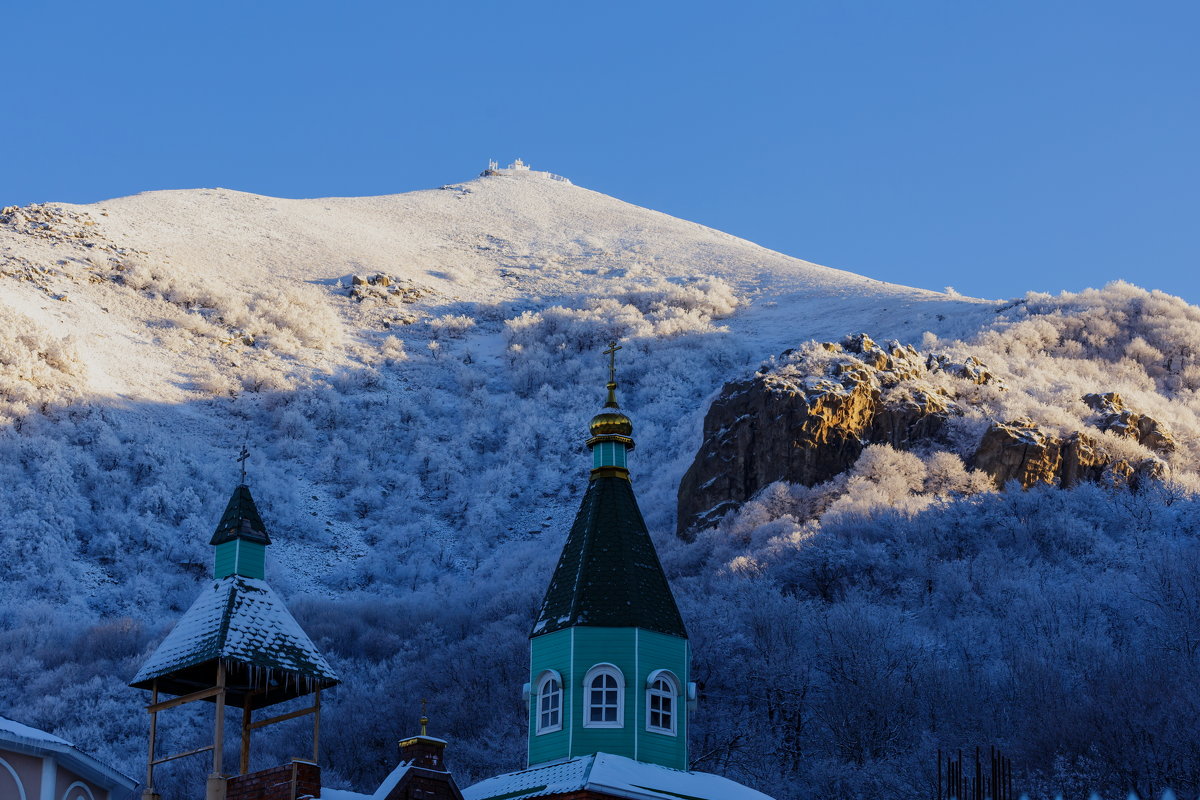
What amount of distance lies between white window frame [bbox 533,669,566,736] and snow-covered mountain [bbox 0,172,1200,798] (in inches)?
868

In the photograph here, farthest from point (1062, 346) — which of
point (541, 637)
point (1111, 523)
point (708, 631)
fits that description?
point (541, 637)

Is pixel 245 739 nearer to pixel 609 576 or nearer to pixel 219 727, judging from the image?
pixel 219 727

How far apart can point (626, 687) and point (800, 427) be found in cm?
5426

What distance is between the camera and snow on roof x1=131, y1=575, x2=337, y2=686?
940 inches

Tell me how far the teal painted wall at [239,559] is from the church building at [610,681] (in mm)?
4802

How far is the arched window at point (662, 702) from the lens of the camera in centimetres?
2559

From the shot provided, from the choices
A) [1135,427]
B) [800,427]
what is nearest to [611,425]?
[800,427]

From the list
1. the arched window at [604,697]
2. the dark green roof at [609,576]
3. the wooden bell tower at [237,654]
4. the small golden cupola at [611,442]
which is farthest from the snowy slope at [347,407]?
the wooden bell tower at [237,654]

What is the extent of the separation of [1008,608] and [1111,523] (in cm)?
1288

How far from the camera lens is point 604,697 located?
25531mm

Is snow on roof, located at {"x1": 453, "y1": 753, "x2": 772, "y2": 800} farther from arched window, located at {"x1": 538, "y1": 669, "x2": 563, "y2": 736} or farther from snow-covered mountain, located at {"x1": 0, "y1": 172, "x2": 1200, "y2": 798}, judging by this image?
snow-covered mountain, located at {"x1": 0, "y1": 172, "x2": 1200, "y2": 798}

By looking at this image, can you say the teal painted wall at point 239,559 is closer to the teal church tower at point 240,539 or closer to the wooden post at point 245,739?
the teal church tower at point 240,539

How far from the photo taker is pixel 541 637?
26719 millimetres

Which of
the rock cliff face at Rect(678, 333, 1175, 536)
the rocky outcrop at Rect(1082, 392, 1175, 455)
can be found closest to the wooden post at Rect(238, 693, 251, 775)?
the rock cliff face at Rect(678, 333, 1175, 536)
